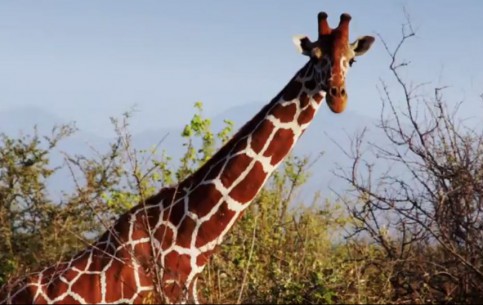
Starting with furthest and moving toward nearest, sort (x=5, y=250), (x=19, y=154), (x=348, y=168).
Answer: (x=19, y=154), (x=5, y=250), (x=348, y=168)

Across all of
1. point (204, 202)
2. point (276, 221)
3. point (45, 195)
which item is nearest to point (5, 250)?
point (45, 195)

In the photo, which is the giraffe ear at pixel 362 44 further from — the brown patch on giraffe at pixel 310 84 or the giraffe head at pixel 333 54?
the brown patch on giraffe at pixel 310 84

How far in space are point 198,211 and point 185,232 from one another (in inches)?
8.7

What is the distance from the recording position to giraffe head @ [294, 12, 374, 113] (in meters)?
7.52

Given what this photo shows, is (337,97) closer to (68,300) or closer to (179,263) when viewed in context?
(179,263)

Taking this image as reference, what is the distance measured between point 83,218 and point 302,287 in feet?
26.3

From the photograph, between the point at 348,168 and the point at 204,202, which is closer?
the point at 204,202

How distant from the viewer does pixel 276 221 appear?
14.4m

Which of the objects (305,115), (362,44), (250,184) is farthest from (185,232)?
(362,44)

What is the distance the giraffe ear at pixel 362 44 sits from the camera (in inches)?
318

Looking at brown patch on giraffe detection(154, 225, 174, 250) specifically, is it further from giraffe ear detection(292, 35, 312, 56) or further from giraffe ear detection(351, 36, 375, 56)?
giraffe ear detection(351, 36, 375, 56)

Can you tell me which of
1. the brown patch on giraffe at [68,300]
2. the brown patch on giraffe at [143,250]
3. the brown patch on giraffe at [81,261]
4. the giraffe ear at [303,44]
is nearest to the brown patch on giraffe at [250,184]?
the brown patch on giraffe at [143,250]

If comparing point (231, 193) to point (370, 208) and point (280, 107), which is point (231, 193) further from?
point (370, 208)

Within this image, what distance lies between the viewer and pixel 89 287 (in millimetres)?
7207
